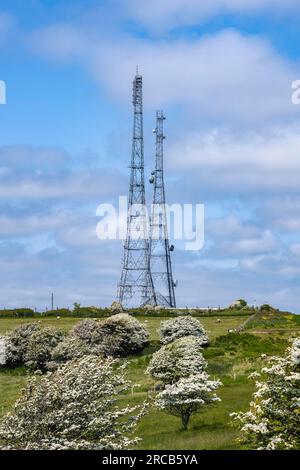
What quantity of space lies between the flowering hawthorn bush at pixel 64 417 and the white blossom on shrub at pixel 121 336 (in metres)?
51.2

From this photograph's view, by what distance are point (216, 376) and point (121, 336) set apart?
20.6 m

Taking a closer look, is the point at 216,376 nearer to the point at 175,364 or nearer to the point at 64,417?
the point at 175,364

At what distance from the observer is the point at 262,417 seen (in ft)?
82.6

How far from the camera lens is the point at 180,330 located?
267ft

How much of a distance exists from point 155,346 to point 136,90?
49.7 metres

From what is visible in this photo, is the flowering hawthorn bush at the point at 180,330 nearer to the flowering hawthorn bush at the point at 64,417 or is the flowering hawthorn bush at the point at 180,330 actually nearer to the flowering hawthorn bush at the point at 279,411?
the flowering hawthorn bush at the point at 64,417

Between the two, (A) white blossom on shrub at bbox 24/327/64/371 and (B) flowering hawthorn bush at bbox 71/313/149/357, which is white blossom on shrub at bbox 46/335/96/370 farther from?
(B) flowering hawthorn bush at bbox 71/313/149/357

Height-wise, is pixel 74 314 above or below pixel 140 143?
below

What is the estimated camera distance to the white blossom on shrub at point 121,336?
79938 millimetres

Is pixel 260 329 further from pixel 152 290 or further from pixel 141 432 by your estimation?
pixel 141 432

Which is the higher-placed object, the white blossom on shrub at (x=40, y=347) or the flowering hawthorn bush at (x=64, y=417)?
the white blossom on shrub at (x=40, y=347)

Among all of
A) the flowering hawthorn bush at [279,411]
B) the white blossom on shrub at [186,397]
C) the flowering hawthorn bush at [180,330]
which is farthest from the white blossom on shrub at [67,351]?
the flowering hawthorn bush at [279,411]
